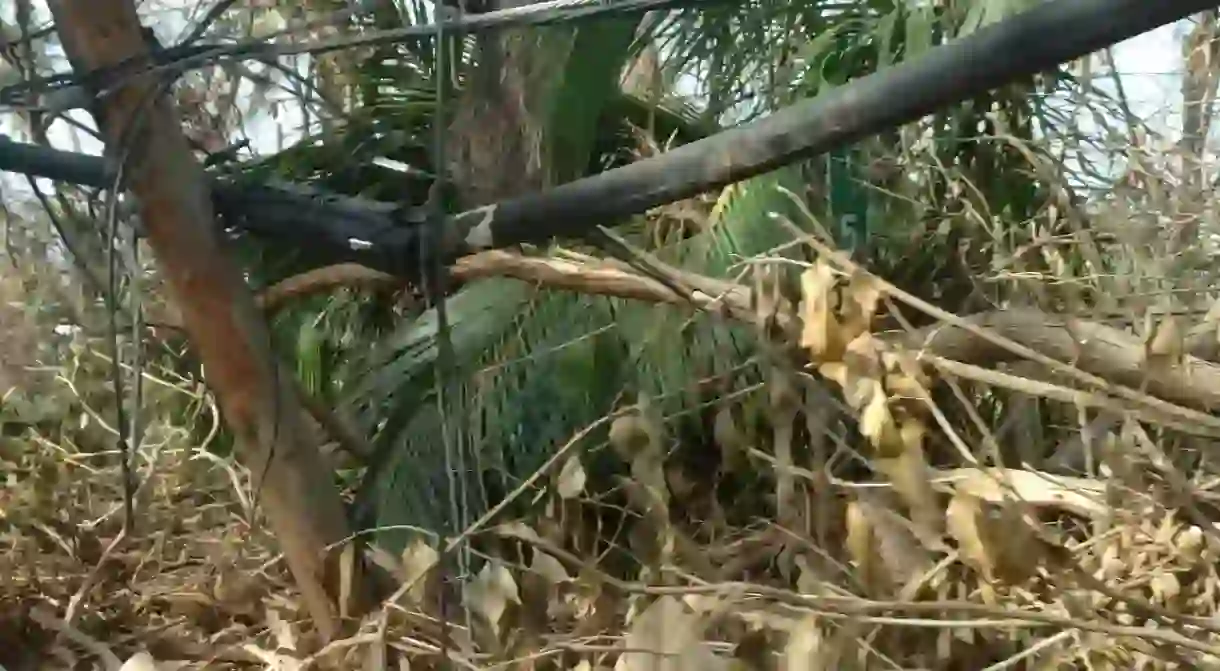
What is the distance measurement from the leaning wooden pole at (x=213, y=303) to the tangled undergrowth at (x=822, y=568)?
75 mm

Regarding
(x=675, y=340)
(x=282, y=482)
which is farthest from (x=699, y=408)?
(x=282, y=482)

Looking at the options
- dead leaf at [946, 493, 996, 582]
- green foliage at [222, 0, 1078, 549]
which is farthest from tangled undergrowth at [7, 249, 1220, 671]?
green foliage at [222, 0, 1078, 549]

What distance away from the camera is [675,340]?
1.69 meters

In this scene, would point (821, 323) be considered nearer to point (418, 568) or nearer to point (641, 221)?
point (418, 568)

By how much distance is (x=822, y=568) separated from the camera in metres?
1.21

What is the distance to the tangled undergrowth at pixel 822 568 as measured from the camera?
841 millimetres

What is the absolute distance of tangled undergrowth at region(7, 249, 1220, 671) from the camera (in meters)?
0.84

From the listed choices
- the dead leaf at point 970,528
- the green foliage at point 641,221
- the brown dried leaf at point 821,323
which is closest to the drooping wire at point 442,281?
the brown dried leaf at point 821,323

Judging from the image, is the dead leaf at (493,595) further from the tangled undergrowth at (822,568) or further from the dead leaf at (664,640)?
the dead leaf at (664,640)

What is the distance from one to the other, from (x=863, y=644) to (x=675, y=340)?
0.82m

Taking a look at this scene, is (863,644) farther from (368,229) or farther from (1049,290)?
(1049,290)

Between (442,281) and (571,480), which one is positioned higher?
(442,281)

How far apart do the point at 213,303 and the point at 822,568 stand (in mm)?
689

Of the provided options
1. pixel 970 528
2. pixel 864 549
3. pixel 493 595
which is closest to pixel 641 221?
pixel 493 595
